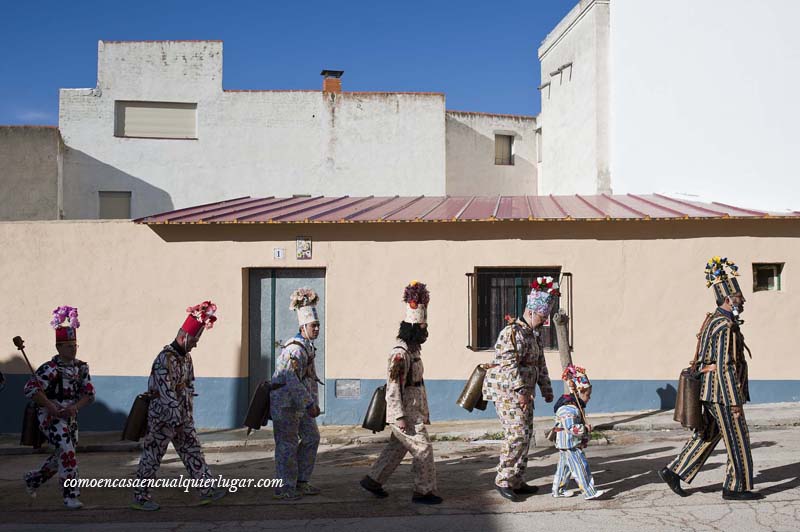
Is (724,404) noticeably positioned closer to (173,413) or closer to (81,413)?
(173,413)

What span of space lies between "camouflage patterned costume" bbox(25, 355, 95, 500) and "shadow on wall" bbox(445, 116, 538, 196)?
1794 cm

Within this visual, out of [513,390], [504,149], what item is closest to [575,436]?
[513,390]

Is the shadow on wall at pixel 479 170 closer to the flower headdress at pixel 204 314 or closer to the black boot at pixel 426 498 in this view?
the flower headdress at pixel 204 314

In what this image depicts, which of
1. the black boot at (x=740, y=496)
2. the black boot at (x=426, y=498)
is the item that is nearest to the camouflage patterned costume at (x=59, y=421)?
the black boot at (x=426, y=498)

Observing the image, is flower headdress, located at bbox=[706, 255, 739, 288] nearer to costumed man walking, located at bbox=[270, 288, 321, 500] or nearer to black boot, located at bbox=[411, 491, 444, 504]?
black boot, located at bbox=[411, 491, 444, 504]

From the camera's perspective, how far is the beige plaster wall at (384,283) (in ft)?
37.8

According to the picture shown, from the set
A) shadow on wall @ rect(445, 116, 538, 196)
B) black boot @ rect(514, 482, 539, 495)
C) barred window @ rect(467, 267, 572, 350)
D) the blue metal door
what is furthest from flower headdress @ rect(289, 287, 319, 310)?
shadow on wall @ rect(445, 116, 538, 196)

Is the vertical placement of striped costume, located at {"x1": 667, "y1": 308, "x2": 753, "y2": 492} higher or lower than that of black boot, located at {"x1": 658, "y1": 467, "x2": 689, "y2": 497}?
higher

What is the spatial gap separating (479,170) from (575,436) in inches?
748

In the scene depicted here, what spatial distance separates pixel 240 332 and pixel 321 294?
1.33 meters

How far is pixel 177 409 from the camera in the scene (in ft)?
22.7

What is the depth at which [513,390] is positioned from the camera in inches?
272

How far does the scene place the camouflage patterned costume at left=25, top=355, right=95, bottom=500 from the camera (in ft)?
23.1

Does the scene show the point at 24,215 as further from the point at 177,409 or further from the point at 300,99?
the point at 177,409
